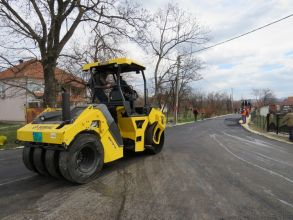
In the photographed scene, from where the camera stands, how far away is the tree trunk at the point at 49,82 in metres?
18.3

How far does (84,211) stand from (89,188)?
51.8 inches

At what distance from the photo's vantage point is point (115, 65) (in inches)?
342

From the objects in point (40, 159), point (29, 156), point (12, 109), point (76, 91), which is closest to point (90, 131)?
point (40, 159)

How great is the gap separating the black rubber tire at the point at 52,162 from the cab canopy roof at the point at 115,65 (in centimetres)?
322

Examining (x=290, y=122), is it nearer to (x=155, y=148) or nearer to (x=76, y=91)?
(x=155, y=148)

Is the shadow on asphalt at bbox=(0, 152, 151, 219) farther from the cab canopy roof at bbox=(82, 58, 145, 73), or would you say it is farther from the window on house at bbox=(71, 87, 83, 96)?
the window on house at bbox=(71, 87, 83, 96)

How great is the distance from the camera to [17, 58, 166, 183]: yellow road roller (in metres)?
6.35

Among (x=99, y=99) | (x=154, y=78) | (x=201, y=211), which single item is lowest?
(x=201, y=211)

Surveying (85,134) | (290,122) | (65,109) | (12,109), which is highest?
(65,109)

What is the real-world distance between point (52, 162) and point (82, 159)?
70 centimetres

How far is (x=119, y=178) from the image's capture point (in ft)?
23.5

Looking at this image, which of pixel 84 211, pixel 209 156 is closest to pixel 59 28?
pixel 209 156

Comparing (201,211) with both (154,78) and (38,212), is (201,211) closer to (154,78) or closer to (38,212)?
(38,212)

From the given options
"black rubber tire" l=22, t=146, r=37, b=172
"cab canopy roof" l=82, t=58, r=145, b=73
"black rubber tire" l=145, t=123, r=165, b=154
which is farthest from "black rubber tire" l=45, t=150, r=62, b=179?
"black rubber tire" l=145, t=123, r=165, b=154
